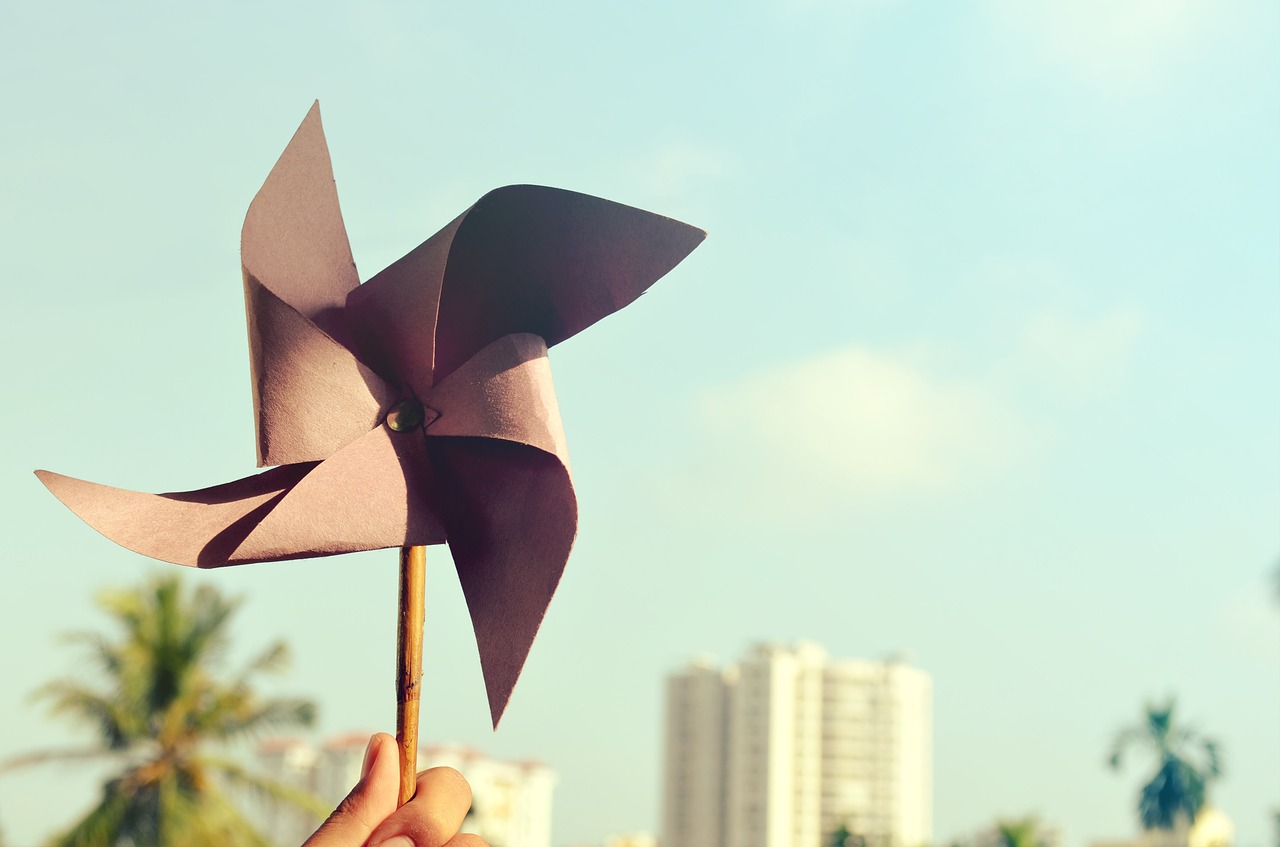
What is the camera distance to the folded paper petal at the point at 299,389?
10.5ft

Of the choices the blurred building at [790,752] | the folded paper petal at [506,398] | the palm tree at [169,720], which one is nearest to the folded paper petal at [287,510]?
the folded paper petal at [506,398]

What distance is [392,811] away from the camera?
Answer: 2912 mm

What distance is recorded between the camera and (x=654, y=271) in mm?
3357

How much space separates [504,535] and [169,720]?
1871 cm

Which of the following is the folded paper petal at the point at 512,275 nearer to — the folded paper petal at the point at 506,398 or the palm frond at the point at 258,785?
the folded paper petal at the point at 506,398

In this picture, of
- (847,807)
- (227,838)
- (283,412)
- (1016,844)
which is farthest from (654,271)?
(847,807)

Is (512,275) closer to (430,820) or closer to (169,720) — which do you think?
(430,820)

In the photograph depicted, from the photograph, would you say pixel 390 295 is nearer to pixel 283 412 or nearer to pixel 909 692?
pixel 283 412

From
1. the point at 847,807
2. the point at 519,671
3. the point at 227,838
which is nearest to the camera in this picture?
the point at 519,671

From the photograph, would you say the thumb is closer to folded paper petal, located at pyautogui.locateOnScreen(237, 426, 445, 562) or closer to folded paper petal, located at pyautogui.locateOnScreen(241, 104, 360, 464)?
folded paper petal, located at pyautogui.locateOnScreen(237, 426, 445, 562)

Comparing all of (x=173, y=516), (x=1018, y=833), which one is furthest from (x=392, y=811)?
(x=1018, y=833)

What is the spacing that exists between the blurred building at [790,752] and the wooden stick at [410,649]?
8230 centimetres

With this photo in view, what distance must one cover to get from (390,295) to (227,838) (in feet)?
57.6

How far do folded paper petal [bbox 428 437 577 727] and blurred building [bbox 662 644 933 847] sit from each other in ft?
270
